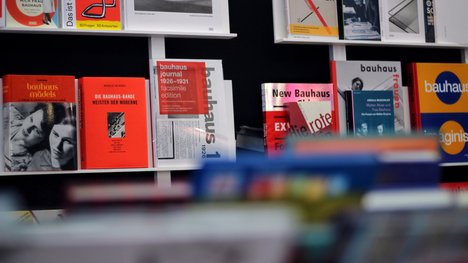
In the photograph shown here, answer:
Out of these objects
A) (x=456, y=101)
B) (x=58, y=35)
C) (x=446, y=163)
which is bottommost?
(x=446, y=163)

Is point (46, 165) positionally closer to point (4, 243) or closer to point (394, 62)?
point (394, 62)

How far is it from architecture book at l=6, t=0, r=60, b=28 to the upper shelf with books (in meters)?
1.11

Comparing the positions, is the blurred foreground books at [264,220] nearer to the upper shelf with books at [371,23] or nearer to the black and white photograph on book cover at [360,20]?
the upper shelf with books at [371,23]

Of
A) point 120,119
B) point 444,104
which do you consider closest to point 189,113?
point 120,119

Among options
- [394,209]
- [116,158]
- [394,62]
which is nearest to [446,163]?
[394,62]

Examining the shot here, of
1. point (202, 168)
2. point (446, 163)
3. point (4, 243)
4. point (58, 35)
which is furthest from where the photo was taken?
point (446, 163)

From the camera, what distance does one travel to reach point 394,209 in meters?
0.59

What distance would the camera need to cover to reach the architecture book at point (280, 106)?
3.42 metres

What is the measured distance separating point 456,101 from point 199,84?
1.56 metres

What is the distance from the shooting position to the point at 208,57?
3455mm

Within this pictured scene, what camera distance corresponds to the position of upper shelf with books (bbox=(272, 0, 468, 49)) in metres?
3.52

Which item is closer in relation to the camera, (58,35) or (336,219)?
(336,219)

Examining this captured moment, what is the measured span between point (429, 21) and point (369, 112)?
0.68m

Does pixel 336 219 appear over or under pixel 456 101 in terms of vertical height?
under
